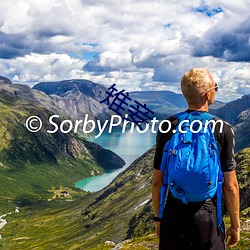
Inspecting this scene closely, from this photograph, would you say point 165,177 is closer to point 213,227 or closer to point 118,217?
point 213,227

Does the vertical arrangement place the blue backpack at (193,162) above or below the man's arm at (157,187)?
above

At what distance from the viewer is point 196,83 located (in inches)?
443

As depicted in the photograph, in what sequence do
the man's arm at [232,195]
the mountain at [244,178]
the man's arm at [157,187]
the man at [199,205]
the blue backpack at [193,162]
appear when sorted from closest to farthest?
the blue backpack at [193,162] → the man at [199,205] → the man's arm at [232,195] → the man's arm at [157,187] → the mountain at [244,178]

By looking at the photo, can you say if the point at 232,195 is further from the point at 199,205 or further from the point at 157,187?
the point at 157,187

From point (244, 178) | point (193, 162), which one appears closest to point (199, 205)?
point (193, 162)

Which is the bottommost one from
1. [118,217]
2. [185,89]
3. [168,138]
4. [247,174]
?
[118,217]

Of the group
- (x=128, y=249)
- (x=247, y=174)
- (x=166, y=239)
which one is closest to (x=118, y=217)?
(x=247, y=174)

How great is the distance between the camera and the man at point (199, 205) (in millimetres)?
11094

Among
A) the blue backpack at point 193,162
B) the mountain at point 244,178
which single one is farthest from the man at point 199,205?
the mountain at point 244,178

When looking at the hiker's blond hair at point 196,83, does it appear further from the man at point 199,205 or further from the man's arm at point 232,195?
the man's arm at point 232,195

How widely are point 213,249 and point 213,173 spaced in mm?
2551

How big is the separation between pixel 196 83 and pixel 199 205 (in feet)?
12.0

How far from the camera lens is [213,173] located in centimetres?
1059

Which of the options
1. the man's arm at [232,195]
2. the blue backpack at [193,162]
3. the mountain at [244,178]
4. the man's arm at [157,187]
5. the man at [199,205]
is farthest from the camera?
the mountain at [244,178]
